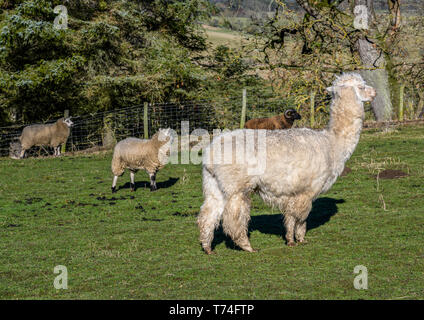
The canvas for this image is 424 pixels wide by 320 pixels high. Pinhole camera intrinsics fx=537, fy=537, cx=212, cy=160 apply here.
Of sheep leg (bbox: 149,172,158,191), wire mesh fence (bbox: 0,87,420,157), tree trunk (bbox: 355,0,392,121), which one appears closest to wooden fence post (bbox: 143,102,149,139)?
wire mesh fence (bbox: 0,87,420,157)

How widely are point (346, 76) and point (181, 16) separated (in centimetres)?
1666

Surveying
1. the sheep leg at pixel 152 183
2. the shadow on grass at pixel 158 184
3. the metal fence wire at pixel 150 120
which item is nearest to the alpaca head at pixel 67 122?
the metal fence wire at pixel 150 120

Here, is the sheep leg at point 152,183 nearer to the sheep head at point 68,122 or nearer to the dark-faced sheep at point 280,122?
the dark-faced sheep at point 280,122

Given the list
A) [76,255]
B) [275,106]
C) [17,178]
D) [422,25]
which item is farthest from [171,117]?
[76,255]

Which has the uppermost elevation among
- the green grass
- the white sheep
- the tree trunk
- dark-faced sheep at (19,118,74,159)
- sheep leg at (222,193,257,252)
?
the tree trunk

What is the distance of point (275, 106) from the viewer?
872 inches

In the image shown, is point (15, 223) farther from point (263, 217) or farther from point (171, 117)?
point (171, 117)

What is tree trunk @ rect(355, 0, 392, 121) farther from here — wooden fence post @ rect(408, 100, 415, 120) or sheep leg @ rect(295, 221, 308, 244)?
sheep leg @ rect(295, 221, 308, 244)

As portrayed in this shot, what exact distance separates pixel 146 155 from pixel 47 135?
27.5 feet

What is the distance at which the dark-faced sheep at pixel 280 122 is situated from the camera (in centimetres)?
1530

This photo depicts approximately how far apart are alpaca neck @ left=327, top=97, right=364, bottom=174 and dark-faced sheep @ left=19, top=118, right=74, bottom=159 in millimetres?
14187

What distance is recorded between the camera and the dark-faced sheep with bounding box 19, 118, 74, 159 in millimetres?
19328

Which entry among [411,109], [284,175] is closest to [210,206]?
[284,175]

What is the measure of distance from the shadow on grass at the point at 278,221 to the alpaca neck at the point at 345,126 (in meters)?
1.23
